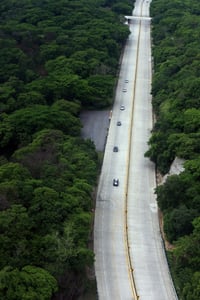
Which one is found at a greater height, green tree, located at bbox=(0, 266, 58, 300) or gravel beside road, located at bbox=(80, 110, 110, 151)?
gravel beside road, located at bbox=(80, 110, 110, 151)

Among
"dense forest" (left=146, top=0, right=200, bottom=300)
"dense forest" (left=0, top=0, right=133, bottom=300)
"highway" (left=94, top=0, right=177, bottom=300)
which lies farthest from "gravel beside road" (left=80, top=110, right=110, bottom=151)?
"dense forest" (left=146, top=0, right=200, bottom=300)

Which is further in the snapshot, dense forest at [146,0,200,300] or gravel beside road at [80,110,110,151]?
gravel beside road at [80,110,110,151]

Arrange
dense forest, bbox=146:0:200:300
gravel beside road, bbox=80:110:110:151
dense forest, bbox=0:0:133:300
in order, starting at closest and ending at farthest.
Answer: dense forest, bbox=0:0:133:300
dense forest, bbox=146:0:200:300
gravel beside road, bbox=80:110:110:151

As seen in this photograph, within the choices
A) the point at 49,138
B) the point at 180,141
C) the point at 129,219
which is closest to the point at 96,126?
the point at 49,138

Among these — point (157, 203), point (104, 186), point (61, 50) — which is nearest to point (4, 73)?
point (61, 50)

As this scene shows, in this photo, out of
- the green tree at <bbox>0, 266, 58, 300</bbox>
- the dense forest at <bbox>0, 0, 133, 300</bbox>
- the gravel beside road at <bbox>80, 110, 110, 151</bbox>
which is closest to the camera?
the green tree at <bbox>0, 266, 58, 300</bbox>

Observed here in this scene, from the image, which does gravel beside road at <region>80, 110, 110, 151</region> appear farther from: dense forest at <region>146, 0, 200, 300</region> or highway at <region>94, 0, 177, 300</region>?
dense forest at <region>146, 0, 200, 300</region>

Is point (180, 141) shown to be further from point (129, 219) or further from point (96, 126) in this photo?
point (96, 126)
